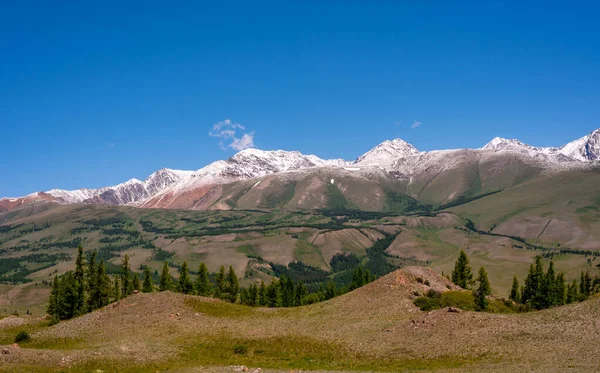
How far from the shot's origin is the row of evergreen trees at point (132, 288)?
111 meters

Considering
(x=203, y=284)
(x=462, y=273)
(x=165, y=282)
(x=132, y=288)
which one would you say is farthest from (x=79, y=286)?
(x=462, y=273)

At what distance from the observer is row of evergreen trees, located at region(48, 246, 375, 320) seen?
364ft

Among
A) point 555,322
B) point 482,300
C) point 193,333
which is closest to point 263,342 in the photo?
point 193,333

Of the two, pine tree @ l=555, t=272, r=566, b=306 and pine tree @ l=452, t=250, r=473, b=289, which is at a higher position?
pine tree @ l=452, t=250, r=473, b=289

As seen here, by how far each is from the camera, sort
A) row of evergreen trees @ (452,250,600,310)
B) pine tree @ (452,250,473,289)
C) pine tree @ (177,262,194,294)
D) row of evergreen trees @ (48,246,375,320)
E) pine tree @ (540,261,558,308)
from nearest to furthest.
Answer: row of evergreen trees @ (48,246,375,320) < pine tree @ (540,261,558,308) < row of evergreen trees @ (452,250,600,310) < pine tree @ (452,250,473,289) < pine tree @ (177,262,194,294)

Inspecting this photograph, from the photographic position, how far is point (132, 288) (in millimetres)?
137875

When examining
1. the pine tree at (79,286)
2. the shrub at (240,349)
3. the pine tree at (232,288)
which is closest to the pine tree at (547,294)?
the pine tree at (232,288)

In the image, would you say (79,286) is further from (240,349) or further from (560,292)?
(560,292)

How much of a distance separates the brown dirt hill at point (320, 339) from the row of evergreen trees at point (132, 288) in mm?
25816

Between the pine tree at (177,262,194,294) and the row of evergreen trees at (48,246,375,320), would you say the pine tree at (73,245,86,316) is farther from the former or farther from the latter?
the pine tree at (177,262,194,294)

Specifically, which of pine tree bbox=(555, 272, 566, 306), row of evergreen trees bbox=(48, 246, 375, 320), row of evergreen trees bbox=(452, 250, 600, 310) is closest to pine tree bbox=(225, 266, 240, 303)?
row of evergreen trees bbox=(48, 246, 375, 320)

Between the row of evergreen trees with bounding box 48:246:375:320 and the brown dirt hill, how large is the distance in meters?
25.8

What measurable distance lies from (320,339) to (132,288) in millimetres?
92152

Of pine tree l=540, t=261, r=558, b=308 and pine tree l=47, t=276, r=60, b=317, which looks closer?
pine tree l=540, t=261, r=558, b=308
